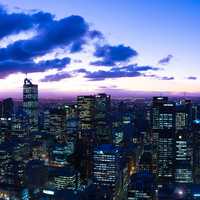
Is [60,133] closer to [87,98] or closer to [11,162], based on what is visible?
[87,98]

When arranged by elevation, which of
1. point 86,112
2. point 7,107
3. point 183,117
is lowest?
point 183,117

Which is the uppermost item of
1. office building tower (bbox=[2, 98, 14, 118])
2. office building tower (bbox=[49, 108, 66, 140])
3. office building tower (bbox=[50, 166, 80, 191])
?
office building tower (bbox=[2, 98, 14, 118])

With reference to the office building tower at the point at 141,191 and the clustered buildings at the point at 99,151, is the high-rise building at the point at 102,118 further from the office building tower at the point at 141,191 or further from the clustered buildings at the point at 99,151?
the office building tower at the point at 141,191

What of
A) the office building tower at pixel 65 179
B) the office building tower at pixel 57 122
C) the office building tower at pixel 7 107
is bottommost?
the office building tower at pixel 65 179

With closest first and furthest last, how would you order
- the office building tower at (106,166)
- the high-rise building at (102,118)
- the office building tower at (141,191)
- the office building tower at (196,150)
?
the office building tower at (141,191) → the office building tower at (106,166) → the office building tower at (196,150) → the high-rise building at (102,118)

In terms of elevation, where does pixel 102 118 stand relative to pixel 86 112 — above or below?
below

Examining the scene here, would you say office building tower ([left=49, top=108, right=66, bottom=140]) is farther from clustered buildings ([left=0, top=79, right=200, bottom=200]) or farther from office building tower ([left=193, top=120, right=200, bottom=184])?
office building tower ([left=193, top=120, right=200, bottom=184])

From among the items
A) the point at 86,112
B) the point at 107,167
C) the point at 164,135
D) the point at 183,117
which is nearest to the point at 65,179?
the point at 107,167

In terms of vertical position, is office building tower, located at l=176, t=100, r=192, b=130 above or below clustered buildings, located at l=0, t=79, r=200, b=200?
above

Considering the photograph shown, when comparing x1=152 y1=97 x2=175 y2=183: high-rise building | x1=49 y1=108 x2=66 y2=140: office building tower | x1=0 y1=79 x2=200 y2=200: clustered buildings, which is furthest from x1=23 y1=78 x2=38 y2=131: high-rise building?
x1=152 y1=97 x2=175 y2=183: high-rise building

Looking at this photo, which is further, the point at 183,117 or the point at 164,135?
the point at 183,117

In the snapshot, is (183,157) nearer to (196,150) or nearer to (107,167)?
(196,150)

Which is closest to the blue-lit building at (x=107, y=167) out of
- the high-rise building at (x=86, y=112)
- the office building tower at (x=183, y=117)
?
the office building tower at (x=183, y=117)
